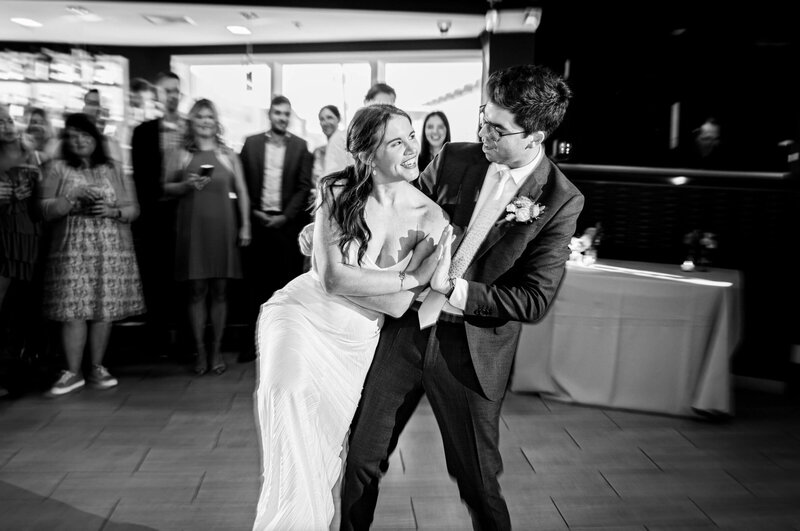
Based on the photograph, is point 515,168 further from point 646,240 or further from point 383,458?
point 646,240

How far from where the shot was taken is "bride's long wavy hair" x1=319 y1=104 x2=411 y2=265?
1918 mm

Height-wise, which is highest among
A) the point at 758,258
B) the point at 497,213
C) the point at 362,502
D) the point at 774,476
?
the point at 497,213

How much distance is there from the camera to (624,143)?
5.50 m

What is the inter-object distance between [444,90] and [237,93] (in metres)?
2.96

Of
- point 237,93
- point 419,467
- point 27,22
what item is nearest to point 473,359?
point 419,467

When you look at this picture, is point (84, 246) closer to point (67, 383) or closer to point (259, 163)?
point (67, 383)

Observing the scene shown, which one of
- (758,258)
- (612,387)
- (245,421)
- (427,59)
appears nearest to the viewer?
(245,421)

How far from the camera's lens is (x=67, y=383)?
425 centimetres

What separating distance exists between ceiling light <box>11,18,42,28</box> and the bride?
8614 millimetres

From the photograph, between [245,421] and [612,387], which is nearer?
[245,421]

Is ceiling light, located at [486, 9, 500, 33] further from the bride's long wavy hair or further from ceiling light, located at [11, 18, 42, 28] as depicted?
ceiling light, located at [11, 18, 42, 28]

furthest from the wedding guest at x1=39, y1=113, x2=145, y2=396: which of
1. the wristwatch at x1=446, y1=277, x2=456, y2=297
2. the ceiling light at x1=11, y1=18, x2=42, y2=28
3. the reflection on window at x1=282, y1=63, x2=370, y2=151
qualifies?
the ceiling light at x1=11, y1=18, x2=42, y2=28

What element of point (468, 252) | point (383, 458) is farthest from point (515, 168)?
point (383, 458)

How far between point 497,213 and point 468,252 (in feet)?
0.42
